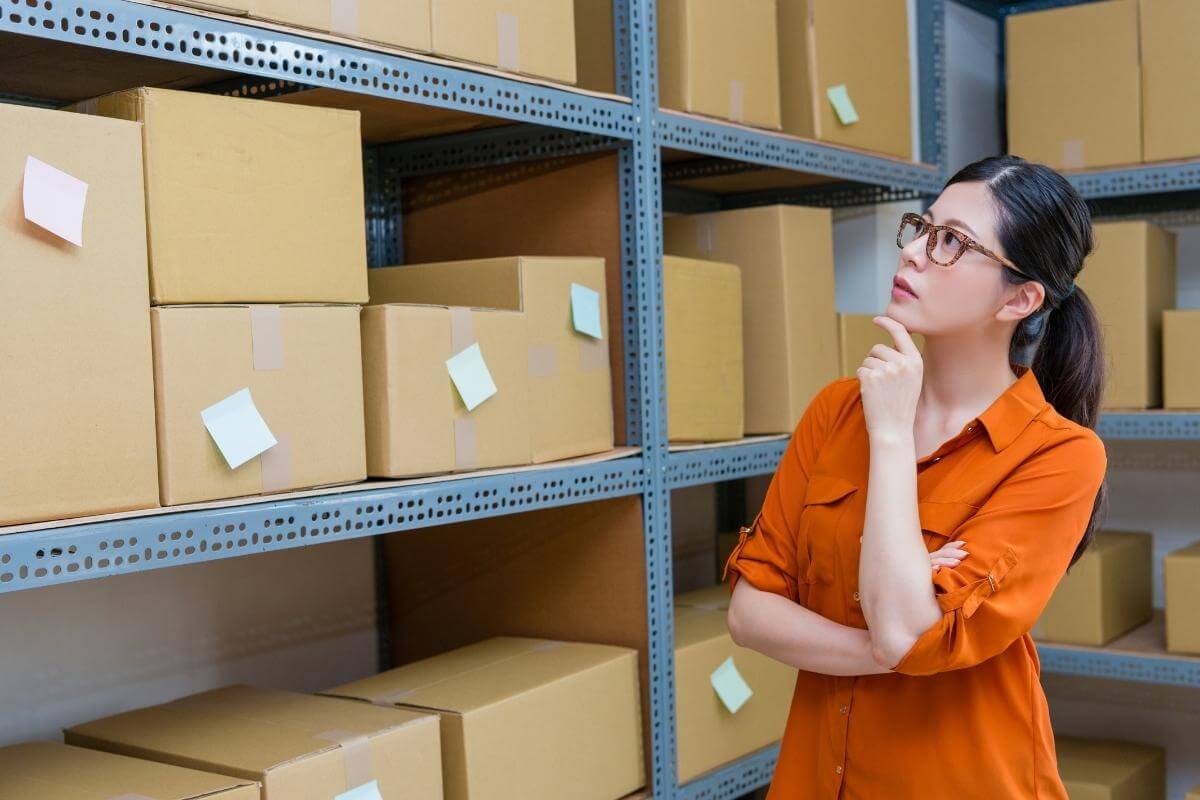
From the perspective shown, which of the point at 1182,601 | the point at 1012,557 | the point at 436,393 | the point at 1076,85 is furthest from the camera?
the point at 1076,85

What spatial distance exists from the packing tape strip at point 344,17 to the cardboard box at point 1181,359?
207 cm

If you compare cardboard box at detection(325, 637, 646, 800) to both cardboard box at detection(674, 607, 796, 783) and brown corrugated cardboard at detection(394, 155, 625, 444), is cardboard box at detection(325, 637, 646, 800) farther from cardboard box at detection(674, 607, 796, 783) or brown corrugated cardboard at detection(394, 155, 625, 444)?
brown corrugated cardboard at detection(394, 155, 625, 444)

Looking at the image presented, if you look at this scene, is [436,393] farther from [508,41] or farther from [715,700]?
[715,700]

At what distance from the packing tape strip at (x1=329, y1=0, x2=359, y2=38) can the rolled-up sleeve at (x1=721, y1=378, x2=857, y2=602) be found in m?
0.83

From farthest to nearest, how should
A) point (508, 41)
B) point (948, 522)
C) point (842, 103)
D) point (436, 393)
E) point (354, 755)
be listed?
point (842, 103)
point (508, 41)
point (436, 393)
point (354, 755)
point (948, 522)

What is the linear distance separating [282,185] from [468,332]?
383mm

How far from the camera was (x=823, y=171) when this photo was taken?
268cm

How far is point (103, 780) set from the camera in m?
1.59

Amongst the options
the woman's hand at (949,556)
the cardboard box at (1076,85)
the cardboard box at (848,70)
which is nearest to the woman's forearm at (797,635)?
the woman's hand at (949,556)

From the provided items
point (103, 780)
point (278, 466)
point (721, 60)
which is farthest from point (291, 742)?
point (721, 60)

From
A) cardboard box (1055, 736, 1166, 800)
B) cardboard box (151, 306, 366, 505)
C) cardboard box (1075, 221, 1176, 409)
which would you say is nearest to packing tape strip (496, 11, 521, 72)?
cardboard box (151, 306, 366, 505)

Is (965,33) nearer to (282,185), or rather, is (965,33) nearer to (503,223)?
(503,223)

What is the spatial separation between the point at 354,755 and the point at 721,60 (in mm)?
1452

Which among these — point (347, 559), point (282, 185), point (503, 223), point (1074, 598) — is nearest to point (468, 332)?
point (282, 185)
